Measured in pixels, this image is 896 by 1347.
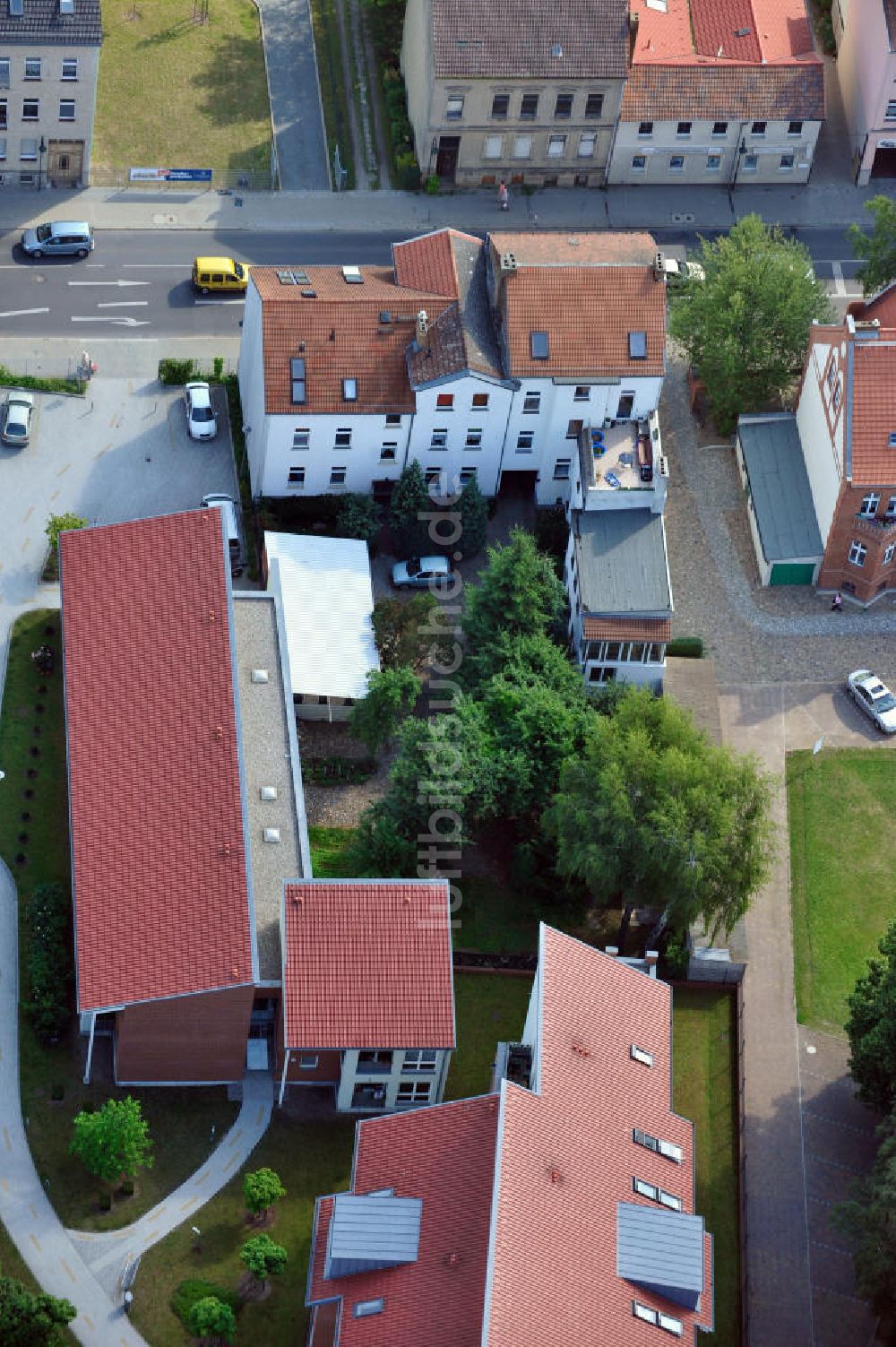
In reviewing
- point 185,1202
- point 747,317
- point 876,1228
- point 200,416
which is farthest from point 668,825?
point 200,416

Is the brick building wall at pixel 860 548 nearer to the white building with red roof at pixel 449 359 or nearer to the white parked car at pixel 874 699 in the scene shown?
the white parked car at pixel 874 699

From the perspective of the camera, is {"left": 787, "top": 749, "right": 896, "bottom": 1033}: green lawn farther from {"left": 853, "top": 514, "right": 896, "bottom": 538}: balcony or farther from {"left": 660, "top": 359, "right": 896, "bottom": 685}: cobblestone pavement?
{"left": 853, "top": 514, "right": 896, "bottom": 538}: balcony

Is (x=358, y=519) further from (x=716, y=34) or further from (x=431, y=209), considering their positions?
(x=716, y=34)

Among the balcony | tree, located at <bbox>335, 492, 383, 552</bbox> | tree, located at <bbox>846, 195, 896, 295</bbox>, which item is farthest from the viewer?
tree, located at <bbox>846, 195, 896, 295</bbox>

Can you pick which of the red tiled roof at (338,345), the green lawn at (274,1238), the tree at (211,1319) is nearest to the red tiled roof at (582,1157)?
the green lawn at (274,1238)

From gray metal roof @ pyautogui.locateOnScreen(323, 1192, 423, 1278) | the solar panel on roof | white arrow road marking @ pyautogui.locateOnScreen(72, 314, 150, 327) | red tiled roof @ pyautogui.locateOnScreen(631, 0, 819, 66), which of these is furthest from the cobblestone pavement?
gray metal roof @ pyautogui.locateOnScreen(323, 1192, 423, 1278)
